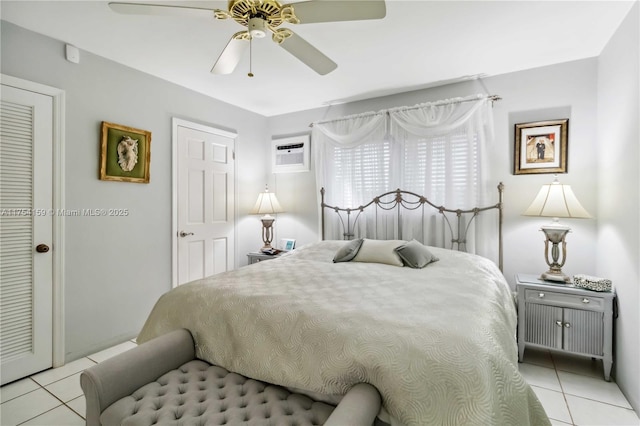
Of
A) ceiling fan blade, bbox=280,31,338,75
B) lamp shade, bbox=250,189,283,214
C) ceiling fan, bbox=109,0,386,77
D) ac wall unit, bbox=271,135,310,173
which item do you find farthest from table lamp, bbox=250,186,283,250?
ceiling fan, bbox=109,0,386,77

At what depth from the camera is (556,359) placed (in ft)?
8.57

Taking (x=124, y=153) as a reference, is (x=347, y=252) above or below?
below

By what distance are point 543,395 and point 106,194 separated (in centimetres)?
373

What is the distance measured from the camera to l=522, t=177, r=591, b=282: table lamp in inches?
96.5

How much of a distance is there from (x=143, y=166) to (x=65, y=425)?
6.84 feet

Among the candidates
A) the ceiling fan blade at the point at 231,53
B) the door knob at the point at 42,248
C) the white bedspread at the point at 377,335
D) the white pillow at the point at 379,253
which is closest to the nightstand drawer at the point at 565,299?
the white bedspread at the point at 377,335

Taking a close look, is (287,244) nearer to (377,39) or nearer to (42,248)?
(42,248)

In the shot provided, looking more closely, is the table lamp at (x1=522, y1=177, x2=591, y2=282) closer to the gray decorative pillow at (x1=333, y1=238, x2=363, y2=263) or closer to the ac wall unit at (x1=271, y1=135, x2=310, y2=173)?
the gray decorative pillow at (x1=333, y1=238, x2=363, y2=263)

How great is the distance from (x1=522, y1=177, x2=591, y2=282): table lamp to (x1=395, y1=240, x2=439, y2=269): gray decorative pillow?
90cm

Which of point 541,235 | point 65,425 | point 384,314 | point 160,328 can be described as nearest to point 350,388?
point 384,314

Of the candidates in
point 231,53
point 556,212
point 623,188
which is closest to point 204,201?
point 231,53

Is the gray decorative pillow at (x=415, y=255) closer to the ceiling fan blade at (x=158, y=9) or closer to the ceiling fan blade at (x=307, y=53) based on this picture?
the ceiling fan blade at (x=307, y=53)

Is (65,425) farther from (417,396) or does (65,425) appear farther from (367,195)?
(367,195)

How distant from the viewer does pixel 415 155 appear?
11.0 feet
